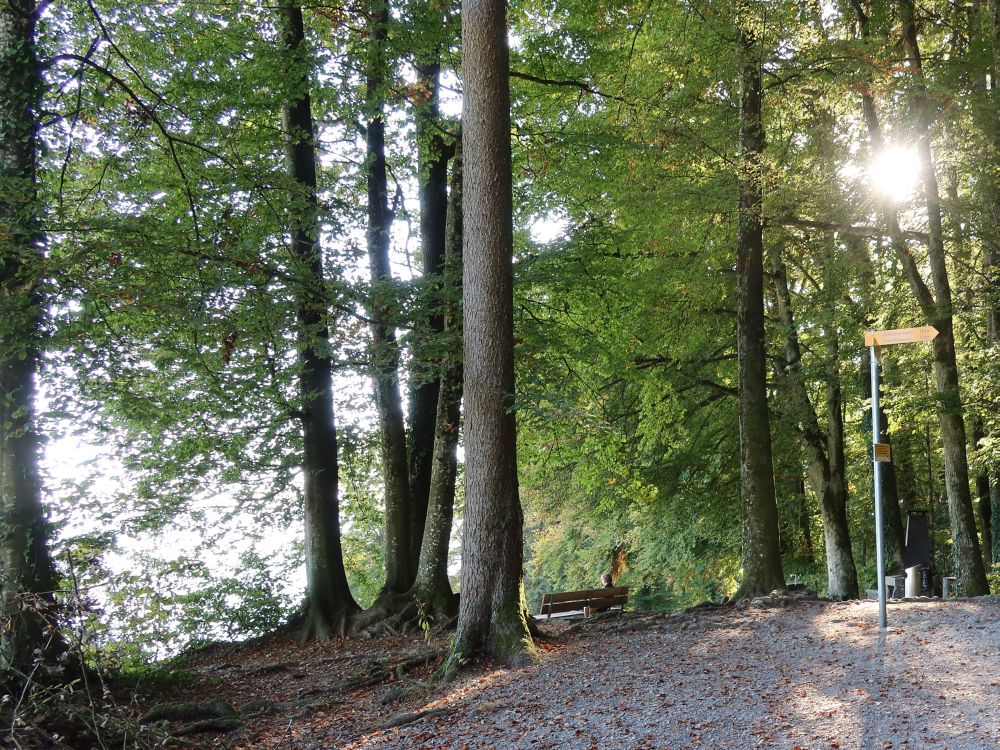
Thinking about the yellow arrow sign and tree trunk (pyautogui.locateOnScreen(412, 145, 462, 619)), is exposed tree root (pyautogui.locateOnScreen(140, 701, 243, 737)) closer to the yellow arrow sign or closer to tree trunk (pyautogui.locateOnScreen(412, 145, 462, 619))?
tree trunk (pyautogui.locateOnScreen(412, 145, 462, 619))

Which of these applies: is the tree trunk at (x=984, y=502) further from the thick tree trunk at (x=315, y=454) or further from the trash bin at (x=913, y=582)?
the thick tree trunk at (x=315, y=454)

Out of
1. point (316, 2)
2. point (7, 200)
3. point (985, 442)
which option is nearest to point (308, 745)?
point (7, 200)

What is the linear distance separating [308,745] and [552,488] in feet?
39.8

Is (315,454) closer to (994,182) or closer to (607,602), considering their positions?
(607,602)

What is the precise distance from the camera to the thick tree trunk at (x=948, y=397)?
12.0 meters

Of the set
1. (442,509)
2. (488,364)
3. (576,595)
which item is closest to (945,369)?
(576,595)

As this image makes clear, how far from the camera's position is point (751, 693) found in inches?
232

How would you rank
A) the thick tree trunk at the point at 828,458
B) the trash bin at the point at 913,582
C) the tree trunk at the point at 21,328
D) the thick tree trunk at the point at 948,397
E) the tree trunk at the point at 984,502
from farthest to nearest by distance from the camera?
1. the tree trunk at the point at 984,502
2. the thick tree trunk at the point at 828,458
3. the trash bin at the point at 913,582
4. the thick tree trunk at the point at 948,397
5. the tree trunk at the point at 21,328

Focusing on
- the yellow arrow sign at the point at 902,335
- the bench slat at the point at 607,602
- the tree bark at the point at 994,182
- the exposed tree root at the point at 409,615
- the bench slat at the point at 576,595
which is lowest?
the bench slat at the point at 607,602

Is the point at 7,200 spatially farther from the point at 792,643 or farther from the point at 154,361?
the point at 792,643

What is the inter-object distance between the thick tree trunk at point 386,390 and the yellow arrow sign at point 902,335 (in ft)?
19.9

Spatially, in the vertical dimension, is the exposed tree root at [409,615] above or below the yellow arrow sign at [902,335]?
below

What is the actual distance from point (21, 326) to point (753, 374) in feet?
29.7

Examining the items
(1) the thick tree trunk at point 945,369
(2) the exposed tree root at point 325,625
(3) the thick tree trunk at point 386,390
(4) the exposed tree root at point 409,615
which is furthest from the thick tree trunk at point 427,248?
(1) the thick tree trunk at point 945,369
